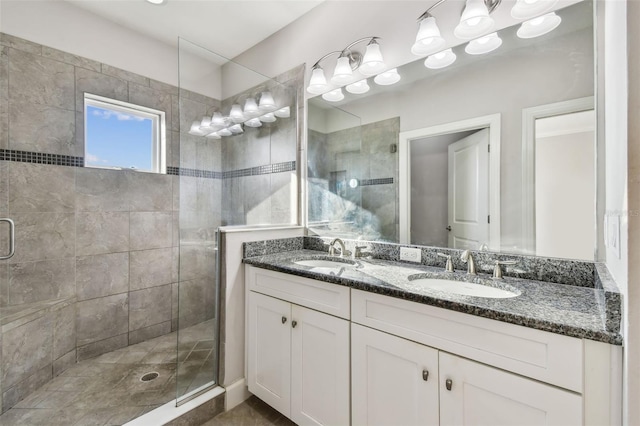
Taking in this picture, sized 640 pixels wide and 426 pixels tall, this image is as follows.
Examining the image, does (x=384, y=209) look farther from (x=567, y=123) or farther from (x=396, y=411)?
(x=396, y=411)

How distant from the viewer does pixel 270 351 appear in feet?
5.41

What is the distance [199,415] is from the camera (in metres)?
1.62

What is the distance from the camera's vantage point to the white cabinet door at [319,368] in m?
1.33

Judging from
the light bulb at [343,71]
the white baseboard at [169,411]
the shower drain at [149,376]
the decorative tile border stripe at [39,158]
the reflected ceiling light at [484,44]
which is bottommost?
the shower drain at [149,376]

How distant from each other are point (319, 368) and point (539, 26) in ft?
6.18

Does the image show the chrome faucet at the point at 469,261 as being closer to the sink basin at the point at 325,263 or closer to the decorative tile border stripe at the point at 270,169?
the sink basin at the point at 325,263

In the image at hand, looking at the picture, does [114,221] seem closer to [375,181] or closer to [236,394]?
[236,394]

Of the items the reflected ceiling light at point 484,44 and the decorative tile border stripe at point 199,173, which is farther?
the decorative tile border stripe at point 199,173

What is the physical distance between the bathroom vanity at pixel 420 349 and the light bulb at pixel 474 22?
3.97 ft

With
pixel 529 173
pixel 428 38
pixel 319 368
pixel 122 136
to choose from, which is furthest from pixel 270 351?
pixel 122 136

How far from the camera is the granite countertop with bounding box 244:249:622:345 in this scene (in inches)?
32.5

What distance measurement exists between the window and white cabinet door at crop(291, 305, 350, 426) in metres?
2.03

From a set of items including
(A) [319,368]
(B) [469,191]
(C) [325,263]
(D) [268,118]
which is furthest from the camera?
(D) [268,118]

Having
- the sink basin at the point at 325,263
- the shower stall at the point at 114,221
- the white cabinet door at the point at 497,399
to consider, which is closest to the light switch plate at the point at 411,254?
the sink basin at the point at 325,263
